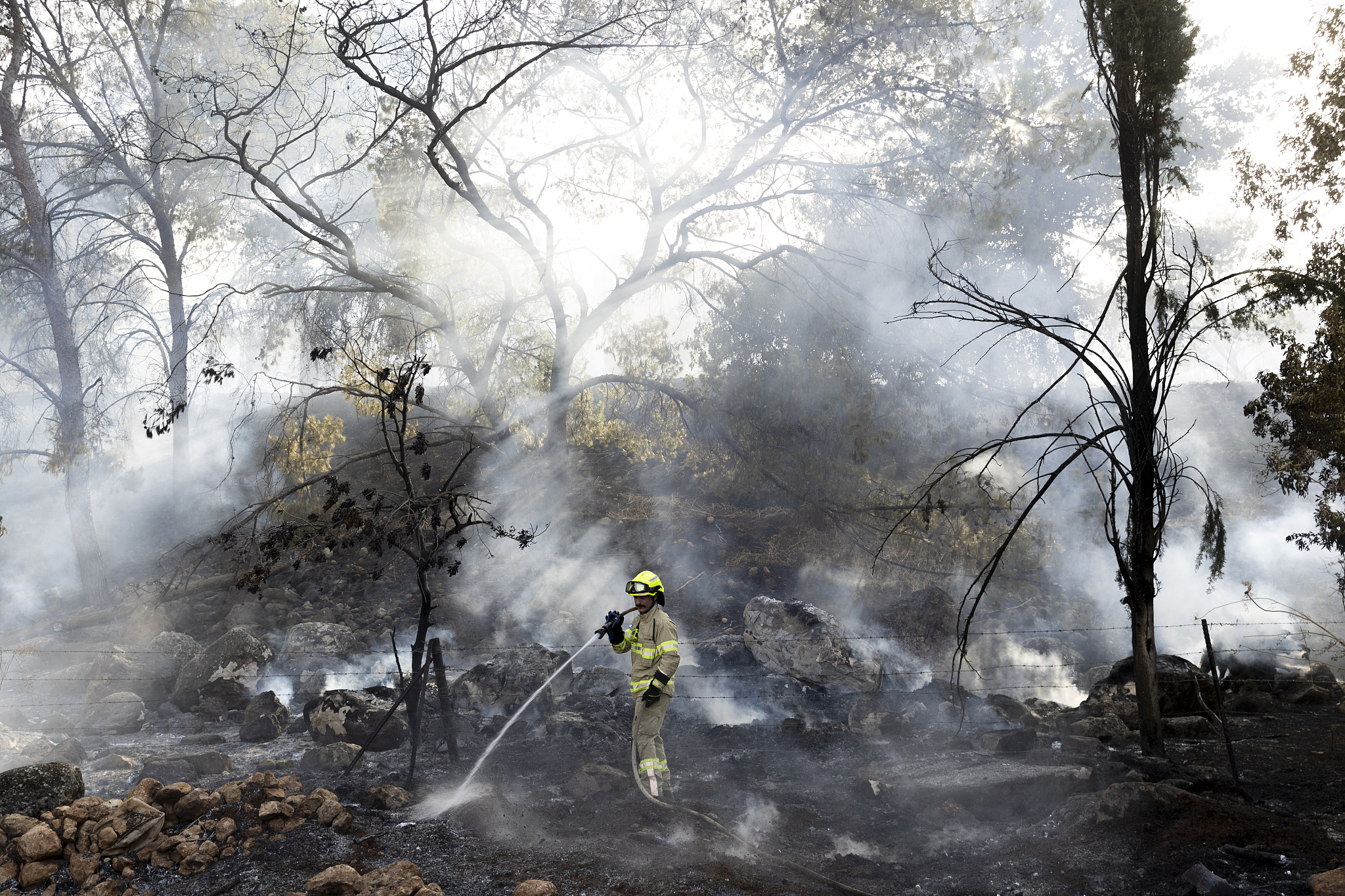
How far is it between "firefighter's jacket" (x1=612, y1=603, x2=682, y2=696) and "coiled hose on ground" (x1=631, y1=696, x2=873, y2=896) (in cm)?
21

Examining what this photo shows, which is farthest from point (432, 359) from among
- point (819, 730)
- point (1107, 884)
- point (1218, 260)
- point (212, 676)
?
point (1218, 260)

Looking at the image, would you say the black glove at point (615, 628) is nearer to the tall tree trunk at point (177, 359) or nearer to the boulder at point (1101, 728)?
the boulder at point (1101, 728)

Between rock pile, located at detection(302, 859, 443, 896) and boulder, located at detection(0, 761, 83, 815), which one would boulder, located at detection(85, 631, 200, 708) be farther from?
rock pile, located at detection(302, 859, 443, 896)

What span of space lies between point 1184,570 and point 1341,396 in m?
12.9

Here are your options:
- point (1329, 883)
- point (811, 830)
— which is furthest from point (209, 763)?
point (1329, 883)

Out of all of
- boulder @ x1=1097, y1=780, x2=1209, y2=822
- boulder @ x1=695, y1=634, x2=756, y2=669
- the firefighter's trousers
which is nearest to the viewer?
boulder @ x1=1097, y1=780, x2=1209, y2=822

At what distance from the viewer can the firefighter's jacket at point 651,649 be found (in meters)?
6.31

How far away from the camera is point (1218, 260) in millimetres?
26281

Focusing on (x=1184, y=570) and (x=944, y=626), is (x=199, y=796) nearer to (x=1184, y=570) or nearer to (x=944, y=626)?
(x=944, y=626)

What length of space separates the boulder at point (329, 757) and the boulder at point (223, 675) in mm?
2873

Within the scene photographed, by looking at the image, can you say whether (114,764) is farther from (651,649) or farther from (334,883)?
(651,649)

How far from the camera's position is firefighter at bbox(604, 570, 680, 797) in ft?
20.6

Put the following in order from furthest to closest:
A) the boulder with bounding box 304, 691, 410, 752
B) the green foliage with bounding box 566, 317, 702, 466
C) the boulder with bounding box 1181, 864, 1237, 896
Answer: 1. the green foliage with bounding box 566, 317, 702, 466
2. the boulder with bounding box 304, 691, 410, 752
3. the boulder with bounding box 1181, 864, 1237, 896

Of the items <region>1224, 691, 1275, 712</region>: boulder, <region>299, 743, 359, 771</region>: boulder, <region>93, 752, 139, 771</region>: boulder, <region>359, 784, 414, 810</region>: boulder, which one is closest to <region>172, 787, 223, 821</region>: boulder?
<region>359, 784, 414, 810</region>: boulder
